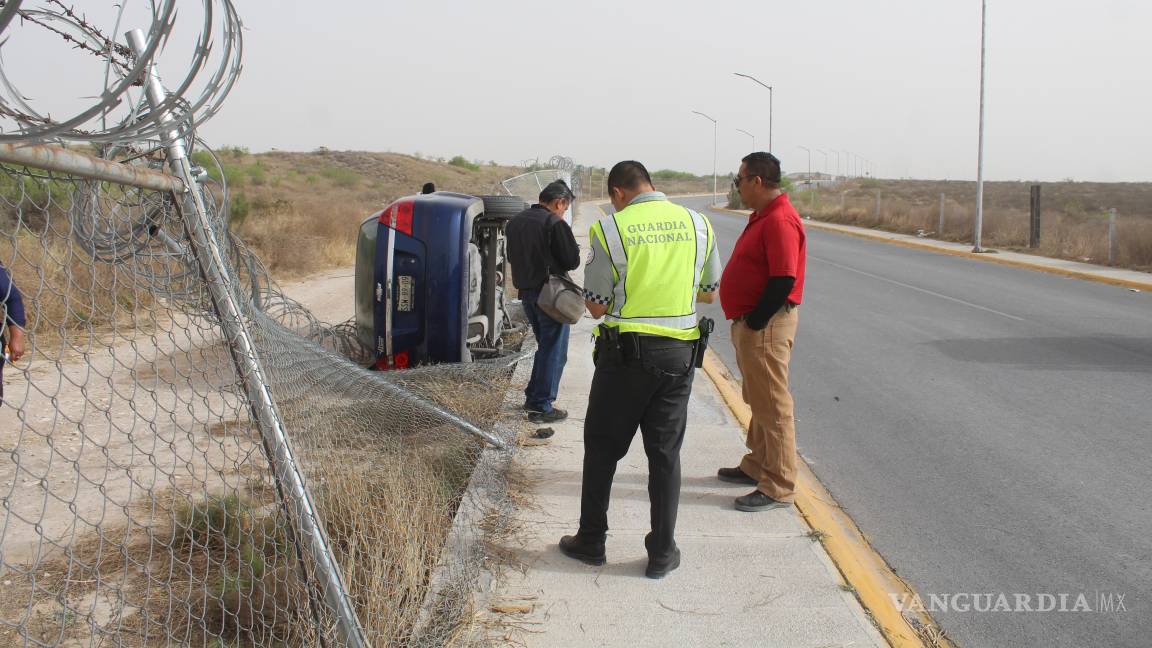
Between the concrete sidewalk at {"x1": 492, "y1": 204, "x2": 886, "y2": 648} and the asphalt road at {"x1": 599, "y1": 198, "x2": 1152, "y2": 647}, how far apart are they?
514mm

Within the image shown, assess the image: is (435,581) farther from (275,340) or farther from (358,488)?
(275,340)

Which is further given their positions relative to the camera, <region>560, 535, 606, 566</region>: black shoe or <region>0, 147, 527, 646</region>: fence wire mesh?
<region>560, 535, 606, 566</region>: black shoe

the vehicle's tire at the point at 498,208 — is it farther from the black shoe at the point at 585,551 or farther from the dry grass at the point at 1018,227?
the dry grass at the point at 1018,227

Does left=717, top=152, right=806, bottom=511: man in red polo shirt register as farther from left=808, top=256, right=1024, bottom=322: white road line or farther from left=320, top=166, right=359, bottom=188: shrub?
left=320, top=166, right=359, bottom=188: shrub

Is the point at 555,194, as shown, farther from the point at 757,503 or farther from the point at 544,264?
the point at 757,503

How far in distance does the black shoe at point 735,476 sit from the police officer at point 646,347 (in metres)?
1.26

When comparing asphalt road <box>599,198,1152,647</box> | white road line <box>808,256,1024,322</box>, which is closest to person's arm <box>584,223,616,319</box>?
asphalt road <box>599,198,1152,647</box>

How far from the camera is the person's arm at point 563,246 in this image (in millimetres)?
6203

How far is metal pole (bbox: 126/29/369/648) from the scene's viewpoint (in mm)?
2871

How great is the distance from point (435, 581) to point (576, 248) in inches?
120

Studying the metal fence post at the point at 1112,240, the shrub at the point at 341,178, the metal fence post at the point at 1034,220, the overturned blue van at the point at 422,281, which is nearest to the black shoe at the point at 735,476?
the overturned blue van at the point at 422,281

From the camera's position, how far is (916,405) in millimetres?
7297

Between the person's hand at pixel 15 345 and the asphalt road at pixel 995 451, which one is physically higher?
the person's hand at pixel 15 345

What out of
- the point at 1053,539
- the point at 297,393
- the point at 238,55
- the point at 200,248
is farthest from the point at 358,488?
the point at 1053,539
